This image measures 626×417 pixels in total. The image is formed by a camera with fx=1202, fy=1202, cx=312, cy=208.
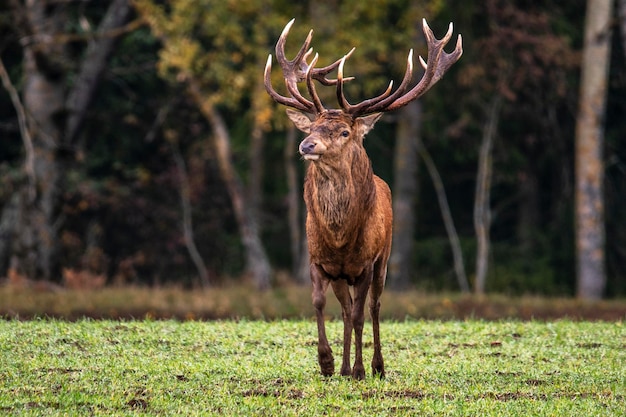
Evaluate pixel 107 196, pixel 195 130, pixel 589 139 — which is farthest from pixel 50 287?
pixel 589 139

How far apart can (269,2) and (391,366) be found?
14432 millimetres

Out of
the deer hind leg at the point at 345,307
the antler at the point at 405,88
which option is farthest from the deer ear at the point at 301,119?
the deer hind leg at the point at 345,307

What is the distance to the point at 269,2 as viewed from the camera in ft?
79.9

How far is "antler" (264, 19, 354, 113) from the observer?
34.6ft

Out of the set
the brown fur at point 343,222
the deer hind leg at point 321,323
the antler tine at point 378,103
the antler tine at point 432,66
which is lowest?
the deer hind leg at point 321,323

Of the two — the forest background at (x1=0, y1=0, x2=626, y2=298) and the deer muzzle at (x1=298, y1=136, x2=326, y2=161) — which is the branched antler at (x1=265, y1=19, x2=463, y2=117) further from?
the forest background at (x1=0, y1=0, x2=626, y2=298)

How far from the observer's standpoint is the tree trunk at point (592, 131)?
23781mm

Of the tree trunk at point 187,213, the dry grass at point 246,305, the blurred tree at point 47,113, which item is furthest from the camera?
the tree trunk at point 187,213

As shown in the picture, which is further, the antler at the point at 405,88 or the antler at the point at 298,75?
the antler at the point at 298,75

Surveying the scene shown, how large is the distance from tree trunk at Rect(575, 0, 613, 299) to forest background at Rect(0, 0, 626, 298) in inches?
3.7

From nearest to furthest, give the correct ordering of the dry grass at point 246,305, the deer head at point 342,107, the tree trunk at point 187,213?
the deer head at point 342,107 → the dry grass at point 246,305 → the tree trunk at point 187,213

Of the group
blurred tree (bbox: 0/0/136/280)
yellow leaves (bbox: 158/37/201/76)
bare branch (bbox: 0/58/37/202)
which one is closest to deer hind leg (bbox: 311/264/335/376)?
bare branch (bbox: 0/58/37/202)

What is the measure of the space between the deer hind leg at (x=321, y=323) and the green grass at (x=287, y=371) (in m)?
0.12

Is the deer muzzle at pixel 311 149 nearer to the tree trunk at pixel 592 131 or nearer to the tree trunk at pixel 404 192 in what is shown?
the tree trunk at pixel 592 131
